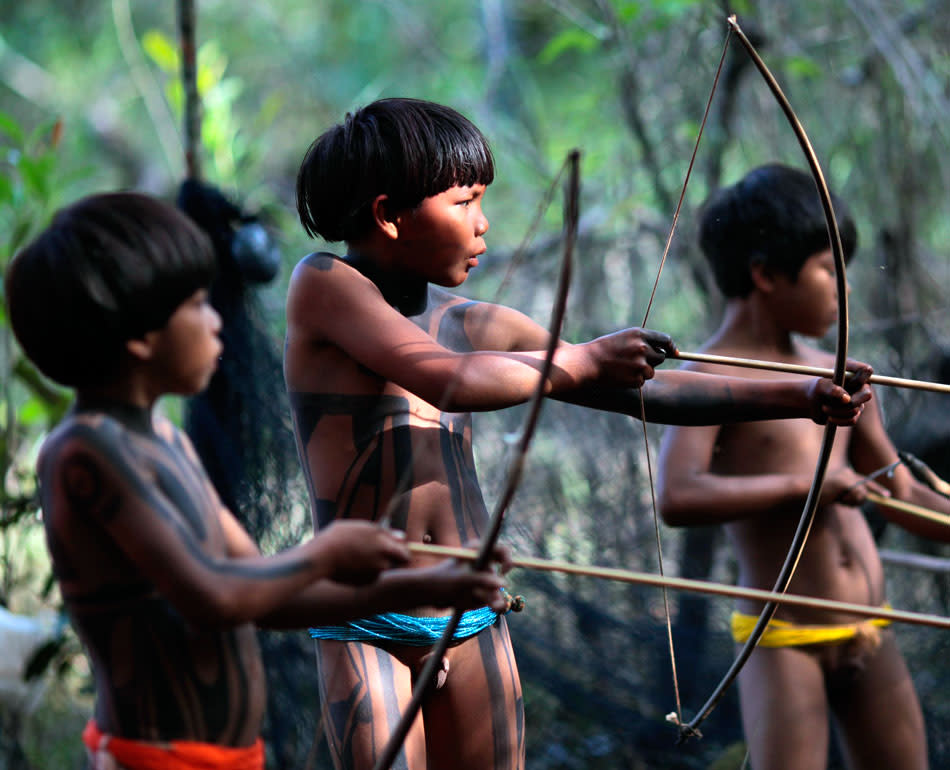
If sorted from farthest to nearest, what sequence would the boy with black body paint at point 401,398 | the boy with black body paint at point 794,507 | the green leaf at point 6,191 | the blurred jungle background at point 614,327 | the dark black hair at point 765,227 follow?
the green leaf at point 6,191, the blurred jungle background at point 614,327, the dark black hair at point 765,227, the boy with black body paint at point 794,507, the boy with black body paint at point 401,398

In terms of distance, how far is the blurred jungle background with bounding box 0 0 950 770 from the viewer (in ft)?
9.27

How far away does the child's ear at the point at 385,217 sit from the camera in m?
1.56

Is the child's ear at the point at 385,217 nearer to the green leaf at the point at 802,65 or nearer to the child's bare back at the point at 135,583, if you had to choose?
the child's bare back at the point at 135,583

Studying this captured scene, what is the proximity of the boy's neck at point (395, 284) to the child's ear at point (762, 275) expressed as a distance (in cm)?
79

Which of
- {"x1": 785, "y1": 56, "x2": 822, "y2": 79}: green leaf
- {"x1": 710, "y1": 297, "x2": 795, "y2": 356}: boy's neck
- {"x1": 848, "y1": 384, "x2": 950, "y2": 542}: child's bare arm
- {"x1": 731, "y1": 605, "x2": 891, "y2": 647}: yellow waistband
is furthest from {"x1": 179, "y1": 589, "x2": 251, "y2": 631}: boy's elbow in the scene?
{"x1": 785, "y1": 56, "x2": 822, "y2": 79}: green leaf

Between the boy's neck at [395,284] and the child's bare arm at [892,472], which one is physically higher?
the boy's neck at [395,284]

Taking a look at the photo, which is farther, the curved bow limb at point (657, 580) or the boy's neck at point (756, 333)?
the boy's neck at point (756, 333)

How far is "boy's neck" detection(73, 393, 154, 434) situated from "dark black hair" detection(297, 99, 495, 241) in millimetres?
546

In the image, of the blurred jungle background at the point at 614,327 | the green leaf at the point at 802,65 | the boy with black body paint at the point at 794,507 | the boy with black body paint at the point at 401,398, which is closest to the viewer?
the boy with black body paint at the point at 401,398

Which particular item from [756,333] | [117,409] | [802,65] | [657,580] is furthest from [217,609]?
[802,65]

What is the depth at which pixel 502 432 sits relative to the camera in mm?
3268

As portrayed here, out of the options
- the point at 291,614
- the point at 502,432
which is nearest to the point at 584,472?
the point at 502,432

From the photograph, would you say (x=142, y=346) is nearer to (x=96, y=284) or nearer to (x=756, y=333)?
(x=96, y=284)

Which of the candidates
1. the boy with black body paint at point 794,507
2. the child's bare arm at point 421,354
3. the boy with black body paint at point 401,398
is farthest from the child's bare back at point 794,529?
the child's bare arm at point 421,354
